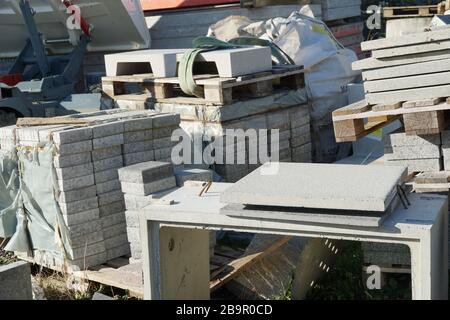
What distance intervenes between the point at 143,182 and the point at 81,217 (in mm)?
638

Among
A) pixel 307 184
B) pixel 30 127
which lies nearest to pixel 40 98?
pixel 30 127

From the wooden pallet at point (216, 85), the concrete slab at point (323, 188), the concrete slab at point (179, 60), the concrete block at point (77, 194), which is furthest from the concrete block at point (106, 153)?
the concrete slab at point (323, 188)

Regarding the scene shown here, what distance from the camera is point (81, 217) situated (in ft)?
16.3

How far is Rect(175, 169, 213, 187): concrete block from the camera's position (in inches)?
183

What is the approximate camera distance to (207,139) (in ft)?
19.5

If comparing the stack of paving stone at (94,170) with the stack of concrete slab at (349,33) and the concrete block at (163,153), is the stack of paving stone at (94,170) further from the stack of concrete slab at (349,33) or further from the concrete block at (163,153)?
the stack of concrete slab at (349,33)

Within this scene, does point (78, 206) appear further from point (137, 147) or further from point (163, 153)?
point (163, 153)

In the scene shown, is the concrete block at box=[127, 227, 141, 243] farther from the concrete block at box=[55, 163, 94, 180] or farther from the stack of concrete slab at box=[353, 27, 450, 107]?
the stack of concrete slab at box=[353, 27, 450, 107]

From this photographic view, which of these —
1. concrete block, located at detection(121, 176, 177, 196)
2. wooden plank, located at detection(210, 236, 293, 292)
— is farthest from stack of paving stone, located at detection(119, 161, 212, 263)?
wooden plank, located at detection(210, 236, 293, 292)

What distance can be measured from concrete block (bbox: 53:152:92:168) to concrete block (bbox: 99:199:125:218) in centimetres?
37

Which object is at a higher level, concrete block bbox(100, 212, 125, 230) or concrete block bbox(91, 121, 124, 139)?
concrete block bbox(91, 121, 124, 139)

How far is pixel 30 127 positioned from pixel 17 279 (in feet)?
5.24

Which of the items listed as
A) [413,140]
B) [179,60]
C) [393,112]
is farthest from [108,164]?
[413,140]
